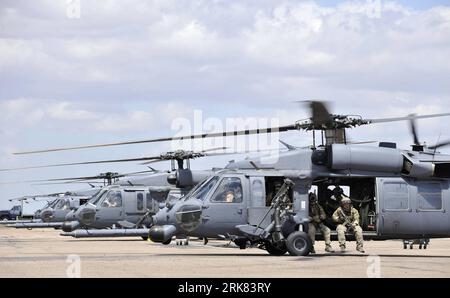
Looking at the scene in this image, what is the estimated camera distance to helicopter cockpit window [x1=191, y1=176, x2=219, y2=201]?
22.0 m

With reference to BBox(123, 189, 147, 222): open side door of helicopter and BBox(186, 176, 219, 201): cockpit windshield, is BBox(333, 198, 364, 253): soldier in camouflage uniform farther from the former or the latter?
BBox(123, 189, 147, 222): open side door of helicopter

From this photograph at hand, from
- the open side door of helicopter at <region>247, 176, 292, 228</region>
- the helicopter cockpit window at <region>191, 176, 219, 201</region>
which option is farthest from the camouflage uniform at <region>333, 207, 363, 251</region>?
the helicopter cockpit window at <region>191, 176, 219, 201</region>

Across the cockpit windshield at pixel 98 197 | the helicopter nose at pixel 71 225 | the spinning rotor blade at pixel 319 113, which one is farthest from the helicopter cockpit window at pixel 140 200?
the spinning rotor blade at pixel 319 113

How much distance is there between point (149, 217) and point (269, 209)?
15.7 m

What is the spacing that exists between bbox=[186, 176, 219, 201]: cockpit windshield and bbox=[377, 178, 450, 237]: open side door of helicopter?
417 cm

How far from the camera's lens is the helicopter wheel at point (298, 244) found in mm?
21219

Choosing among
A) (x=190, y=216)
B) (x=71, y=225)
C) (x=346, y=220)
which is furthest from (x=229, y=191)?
(x=71, y=225)

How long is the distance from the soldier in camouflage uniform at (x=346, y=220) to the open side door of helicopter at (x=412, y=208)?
66 cm

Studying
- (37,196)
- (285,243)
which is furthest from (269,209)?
(37,196)

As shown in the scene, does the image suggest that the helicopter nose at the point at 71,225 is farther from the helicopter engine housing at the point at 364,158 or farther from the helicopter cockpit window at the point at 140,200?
the helicopter engine housing at the point at 364,158

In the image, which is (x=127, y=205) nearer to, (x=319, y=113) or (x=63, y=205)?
(x=63, y=205)

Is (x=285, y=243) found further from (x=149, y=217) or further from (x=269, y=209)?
(x=149, y=217)

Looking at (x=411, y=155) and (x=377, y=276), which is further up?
(x=411, y=155)
